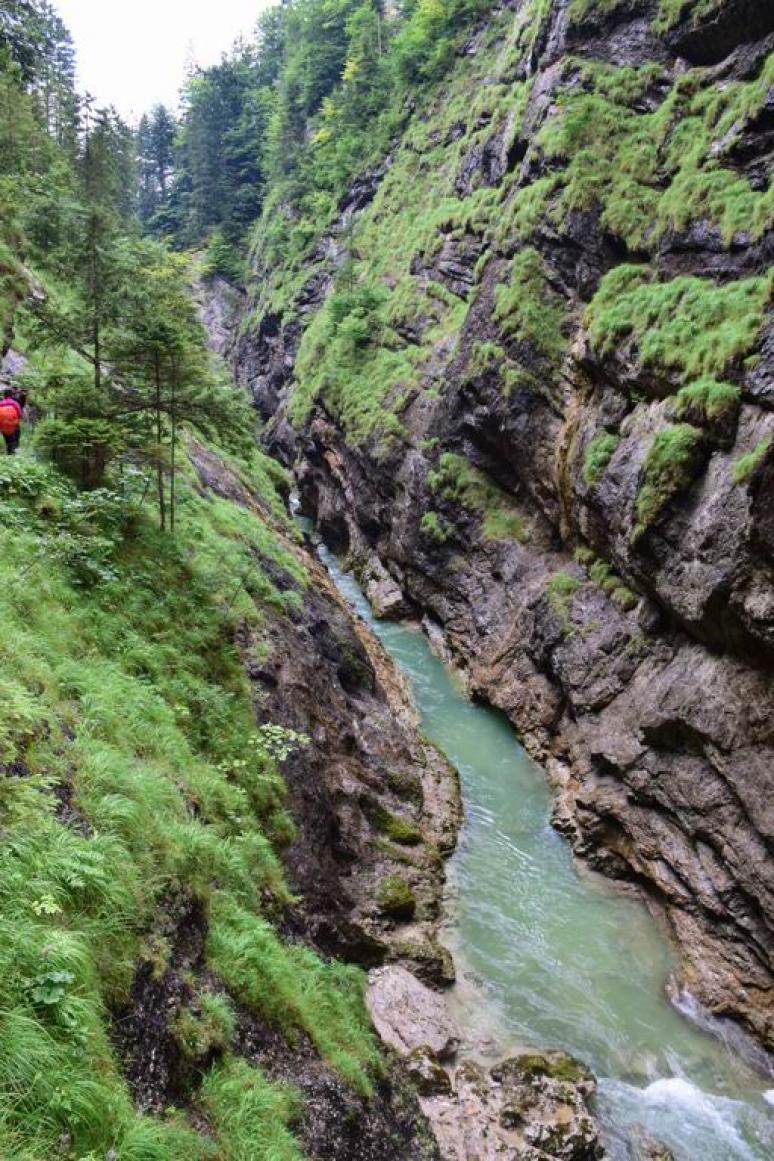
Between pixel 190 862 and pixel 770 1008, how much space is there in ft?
35.6

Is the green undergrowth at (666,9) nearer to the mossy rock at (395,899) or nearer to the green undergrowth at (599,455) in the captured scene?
the green undergrowth at (599,455)

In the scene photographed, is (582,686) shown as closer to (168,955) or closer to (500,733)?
(500,733)

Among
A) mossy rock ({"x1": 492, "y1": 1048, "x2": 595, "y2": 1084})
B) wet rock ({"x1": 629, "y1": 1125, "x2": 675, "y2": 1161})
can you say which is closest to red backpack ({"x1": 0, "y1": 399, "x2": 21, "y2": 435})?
mossy rock ({"x1": 492, "y1": 1048, "x2": 595, "y2": 1084})

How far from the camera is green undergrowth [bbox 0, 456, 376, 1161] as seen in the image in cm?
404

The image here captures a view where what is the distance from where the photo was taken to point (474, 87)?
36188 mm

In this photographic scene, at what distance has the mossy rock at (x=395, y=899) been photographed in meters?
11.9

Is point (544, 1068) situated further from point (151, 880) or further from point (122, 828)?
point (122, 828)

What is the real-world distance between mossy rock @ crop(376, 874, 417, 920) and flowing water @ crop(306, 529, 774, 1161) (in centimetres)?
105

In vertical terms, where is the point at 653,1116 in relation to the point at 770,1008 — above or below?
below

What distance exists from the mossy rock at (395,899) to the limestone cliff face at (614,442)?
18.0 ft

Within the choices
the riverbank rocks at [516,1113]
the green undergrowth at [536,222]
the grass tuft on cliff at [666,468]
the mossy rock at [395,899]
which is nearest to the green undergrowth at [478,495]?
the green undergrowth at [536,222]

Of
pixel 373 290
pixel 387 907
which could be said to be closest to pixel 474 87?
pixel 373 290

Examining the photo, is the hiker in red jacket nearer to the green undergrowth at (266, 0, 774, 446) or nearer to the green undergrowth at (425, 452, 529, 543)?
the green undergrowth at (266, 0, 774, 446)

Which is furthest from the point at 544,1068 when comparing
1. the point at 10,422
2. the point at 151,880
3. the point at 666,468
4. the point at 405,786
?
the point at 10,422
